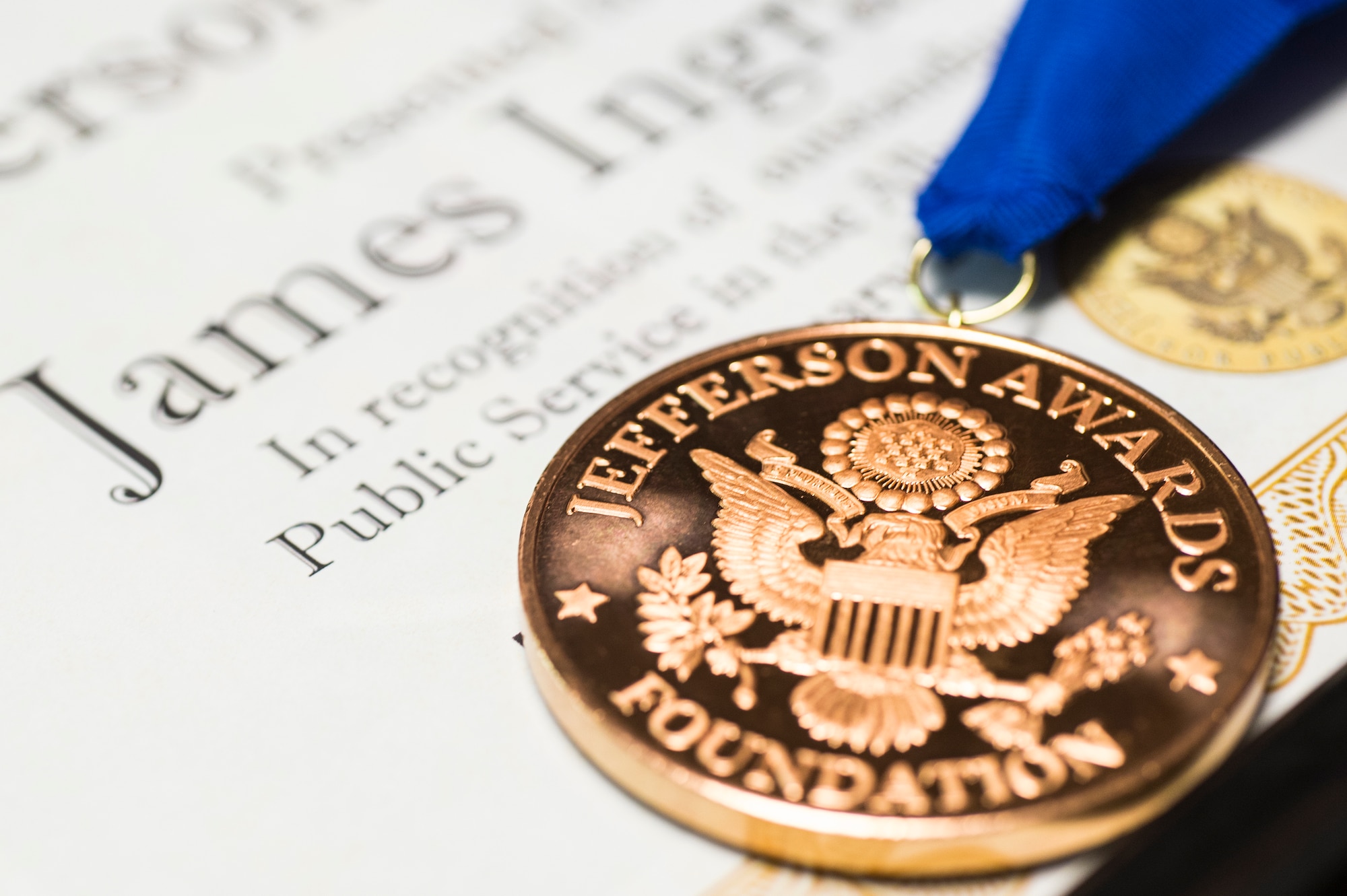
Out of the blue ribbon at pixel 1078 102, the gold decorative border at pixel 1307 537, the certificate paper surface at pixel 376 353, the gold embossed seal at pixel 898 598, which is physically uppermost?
the blue ribbon at pixel 1078 102

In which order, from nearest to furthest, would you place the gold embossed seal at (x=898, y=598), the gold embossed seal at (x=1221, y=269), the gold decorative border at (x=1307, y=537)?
1. the gold embossed seal at (x=898, y=598)
2. the gold decorative border at (x=1307, y=537)
3. the gold embossed seal at (x=1221, y=269)

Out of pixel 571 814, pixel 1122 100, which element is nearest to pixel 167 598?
pixel 571 814

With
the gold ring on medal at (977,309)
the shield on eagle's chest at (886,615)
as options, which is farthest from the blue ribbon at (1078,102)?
the shield on eagle's chest at (886,615)

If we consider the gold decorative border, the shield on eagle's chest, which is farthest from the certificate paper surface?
the shield on eagle's chest

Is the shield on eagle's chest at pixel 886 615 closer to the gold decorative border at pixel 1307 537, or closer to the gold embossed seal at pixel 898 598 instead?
the gold embossed seal at pixel 898 598

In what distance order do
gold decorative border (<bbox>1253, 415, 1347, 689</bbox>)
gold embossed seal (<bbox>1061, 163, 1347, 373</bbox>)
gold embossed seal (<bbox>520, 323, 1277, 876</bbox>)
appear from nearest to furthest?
1. gold embossed seal (<bbox>520, 323, 1277, 876</bbox>)
2. gold decorative border (<bbox>1253, 415, 1347, 689</bbox>)
3. gold embossed seal (<bbox>1061, 163, 1347, 373</bbox>)

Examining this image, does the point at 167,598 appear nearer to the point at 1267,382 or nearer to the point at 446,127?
the point at 446,127

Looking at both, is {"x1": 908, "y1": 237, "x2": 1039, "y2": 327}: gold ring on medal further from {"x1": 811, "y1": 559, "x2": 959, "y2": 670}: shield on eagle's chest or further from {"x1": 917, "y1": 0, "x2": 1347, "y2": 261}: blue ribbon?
{"x1": 811, "y1": 559, "x2": 959, "y2": 670}: shield on eagle's chest
